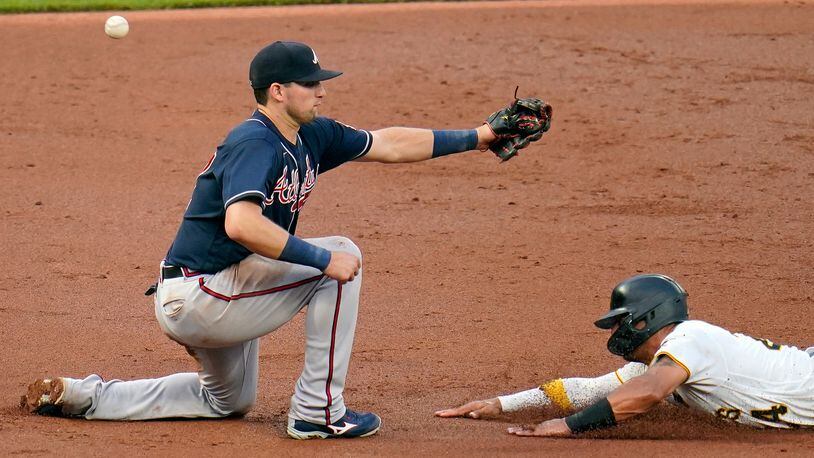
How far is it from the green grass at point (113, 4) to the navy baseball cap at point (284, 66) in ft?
28.4

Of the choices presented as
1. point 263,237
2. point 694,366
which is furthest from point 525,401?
point 263,237

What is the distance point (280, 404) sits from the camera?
16.7ft

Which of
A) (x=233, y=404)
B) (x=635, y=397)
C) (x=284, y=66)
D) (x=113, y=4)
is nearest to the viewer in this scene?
(x=635, y=397)

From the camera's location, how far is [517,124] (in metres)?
5.06

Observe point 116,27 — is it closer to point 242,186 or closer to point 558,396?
point 242,186

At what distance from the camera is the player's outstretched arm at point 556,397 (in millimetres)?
4793

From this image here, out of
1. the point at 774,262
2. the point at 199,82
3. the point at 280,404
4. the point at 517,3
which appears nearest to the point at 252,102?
the point at 199,82

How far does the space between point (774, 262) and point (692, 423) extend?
2763 millimetres

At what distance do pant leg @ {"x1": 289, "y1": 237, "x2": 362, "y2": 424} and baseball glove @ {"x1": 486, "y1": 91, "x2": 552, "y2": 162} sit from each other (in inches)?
40.1

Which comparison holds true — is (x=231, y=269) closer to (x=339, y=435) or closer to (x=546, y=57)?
(x=339, y=435)

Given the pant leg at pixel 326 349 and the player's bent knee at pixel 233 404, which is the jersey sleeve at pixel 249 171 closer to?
the pant leg at pixel 326 349

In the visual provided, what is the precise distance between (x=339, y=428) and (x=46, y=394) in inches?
46.7

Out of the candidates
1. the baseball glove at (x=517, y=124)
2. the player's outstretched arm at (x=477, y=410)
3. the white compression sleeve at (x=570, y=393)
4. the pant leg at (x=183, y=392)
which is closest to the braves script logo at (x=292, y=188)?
the pant leg at (x=183, y=392)

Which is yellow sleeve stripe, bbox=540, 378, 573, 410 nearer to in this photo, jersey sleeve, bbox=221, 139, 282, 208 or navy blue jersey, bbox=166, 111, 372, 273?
navy blue jersey, bbox=166, 111, 372, 273
